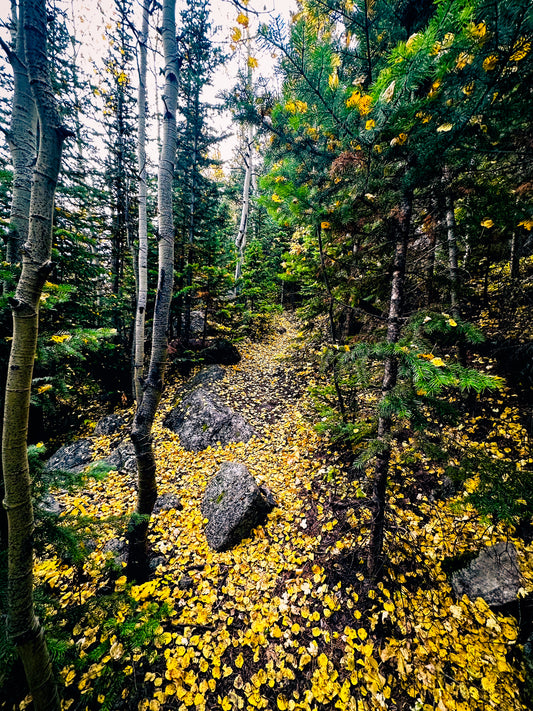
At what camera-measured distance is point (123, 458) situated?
5578 mm

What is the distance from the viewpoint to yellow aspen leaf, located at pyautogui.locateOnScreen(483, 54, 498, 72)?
1.49 m

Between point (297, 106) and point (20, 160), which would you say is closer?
point (297, 106)

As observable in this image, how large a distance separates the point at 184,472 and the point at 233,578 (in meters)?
2.33

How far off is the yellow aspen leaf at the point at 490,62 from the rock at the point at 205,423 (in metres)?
5.82

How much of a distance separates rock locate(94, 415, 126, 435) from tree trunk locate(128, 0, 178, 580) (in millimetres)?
4030

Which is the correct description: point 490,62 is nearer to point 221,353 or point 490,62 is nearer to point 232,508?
point 232,508

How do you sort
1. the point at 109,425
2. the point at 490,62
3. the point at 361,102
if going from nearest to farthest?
the point at 490,62
the point at 361,102
the point at 109,425

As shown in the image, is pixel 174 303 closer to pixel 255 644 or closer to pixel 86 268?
pixel 86 268

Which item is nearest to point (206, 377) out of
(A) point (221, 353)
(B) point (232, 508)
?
(A) point (221, 353)

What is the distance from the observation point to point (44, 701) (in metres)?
1.44

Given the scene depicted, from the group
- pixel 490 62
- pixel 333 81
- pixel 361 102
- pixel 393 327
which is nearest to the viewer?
pixel 490 62

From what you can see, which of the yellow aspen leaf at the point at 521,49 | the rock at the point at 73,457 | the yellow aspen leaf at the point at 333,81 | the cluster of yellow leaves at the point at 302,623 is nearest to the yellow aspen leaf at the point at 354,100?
the yellow aspen leaf at the point at 333,81

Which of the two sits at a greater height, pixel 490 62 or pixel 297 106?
pixel 297 106

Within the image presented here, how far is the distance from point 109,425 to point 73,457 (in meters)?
1.06
